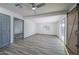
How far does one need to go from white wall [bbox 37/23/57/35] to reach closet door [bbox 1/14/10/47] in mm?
7355

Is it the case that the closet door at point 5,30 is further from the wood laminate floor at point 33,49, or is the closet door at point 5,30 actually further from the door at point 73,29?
the door at point 73,29

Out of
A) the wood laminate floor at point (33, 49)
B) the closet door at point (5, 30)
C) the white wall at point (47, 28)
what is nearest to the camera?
the wood laminate floor at point (33, 49)

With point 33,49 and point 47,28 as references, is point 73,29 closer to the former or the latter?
point 33,49

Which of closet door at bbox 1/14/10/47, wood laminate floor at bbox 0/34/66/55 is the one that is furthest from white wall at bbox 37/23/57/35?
closet door at bbox 1/14/10/47

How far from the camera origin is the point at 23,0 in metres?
0.62

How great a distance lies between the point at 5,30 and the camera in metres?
4.32

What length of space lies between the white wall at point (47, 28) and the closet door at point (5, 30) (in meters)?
7.36

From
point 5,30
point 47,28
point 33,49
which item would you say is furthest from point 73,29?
point 47,28

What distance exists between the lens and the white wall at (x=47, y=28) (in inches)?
436

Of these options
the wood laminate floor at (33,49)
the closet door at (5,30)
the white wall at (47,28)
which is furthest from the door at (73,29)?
the white wall at (47,28)
